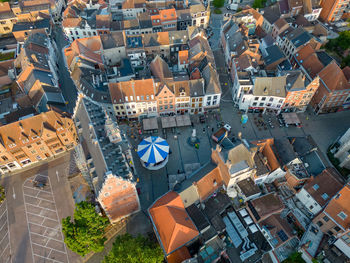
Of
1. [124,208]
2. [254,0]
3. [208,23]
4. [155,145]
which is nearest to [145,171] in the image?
[155,145]

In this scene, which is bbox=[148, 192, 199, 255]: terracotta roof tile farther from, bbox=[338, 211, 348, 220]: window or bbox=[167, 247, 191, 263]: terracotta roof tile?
bbox=[338, 211, 348, 220]: window

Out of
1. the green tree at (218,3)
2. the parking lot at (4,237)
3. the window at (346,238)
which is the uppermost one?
the green tree at (218,3)

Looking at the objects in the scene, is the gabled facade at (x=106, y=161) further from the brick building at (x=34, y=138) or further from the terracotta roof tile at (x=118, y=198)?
the brick building at (x=34, y=138)

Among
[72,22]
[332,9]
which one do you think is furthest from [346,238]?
[72,22]

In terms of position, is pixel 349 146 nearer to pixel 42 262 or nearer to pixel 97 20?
pixel 42 262

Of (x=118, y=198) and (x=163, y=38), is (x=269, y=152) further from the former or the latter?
(x=163, y=38)

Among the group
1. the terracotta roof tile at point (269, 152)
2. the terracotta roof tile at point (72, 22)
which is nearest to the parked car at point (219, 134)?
the terracotta roof tile at point (269, 152)
